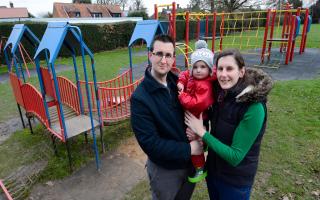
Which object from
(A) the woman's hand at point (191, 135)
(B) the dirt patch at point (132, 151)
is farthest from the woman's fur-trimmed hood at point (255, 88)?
(B) the dirt patch at point (132, 151)

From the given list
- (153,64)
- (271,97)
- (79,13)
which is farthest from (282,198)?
(79,13)

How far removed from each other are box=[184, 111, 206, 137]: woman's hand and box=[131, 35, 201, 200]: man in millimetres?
64

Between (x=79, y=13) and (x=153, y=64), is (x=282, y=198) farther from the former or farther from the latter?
(x=79, y=13)

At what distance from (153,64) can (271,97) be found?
5657 mm

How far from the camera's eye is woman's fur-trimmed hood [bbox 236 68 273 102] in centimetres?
151

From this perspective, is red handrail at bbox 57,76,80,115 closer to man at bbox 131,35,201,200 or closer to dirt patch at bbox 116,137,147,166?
dirt patch at bbox 116,137,147,166

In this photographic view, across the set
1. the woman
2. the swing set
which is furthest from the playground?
the swing set

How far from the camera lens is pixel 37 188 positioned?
136 inches

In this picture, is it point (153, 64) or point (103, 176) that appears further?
point (103, 176)

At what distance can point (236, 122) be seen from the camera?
5.33 feet

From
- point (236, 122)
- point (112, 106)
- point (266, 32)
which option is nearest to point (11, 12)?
point (266, 32)

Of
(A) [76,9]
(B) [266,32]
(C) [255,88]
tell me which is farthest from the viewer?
(A) [76,9]

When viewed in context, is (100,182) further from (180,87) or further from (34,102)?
(180,87)

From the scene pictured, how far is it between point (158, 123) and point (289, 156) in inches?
121
